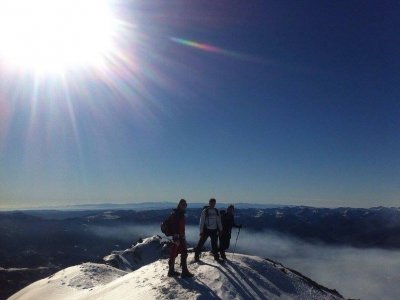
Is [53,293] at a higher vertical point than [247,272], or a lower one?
lower

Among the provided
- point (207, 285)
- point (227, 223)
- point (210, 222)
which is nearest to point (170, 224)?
point (210, 222)

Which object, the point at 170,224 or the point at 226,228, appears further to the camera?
the point at 226,228

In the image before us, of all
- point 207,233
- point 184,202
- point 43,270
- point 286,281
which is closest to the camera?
point 184,202

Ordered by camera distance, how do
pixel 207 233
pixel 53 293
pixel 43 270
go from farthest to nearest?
pixel 43 270
pixel 53 293
pixel 207 233

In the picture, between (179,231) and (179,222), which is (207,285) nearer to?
(179,231)

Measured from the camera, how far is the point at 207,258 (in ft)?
79.0

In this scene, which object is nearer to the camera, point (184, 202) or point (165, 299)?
point (165, 299)

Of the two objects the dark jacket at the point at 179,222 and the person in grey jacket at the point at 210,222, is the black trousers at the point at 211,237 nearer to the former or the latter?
the person in grey jacket at the point at 210,222

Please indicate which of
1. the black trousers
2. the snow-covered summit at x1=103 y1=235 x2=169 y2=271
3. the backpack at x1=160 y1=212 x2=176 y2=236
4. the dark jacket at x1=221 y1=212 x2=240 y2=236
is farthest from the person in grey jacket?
the snow-covered summit at x1=103 y1=235 x2=169 y2=271

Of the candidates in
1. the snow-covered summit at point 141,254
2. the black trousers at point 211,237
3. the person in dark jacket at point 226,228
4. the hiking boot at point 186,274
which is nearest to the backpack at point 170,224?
the hiking boot at point 186,274

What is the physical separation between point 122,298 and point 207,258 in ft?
20.3

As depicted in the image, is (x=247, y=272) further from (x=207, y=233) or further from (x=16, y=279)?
(x=16, y=279)

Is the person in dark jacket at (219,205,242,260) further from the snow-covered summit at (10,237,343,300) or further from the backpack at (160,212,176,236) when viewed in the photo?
the backpack at (160,212,176,236)

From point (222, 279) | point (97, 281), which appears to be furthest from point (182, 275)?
point (97, 281)
